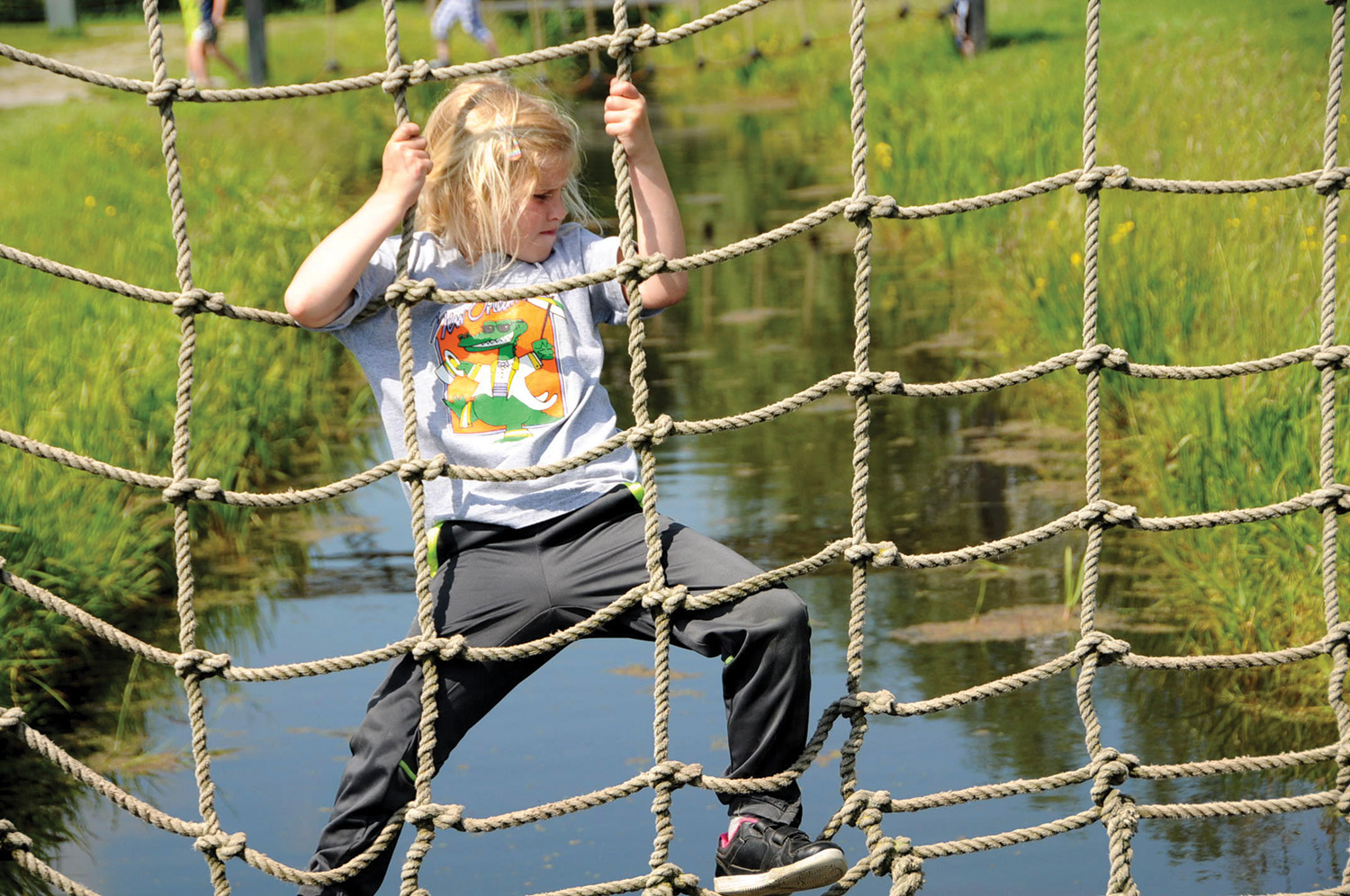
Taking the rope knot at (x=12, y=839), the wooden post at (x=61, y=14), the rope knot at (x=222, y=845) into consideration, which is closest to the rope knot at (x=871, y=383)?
the rope knot at (x=222, y=845)

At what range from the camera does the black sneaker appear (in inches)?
94.0

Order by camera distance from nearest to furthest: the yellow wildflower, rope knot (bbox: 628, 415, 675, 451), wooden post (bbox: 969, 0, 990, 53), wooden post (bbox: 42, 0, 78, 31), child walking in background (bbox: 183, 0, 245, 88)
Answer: rope knot (bbox: 628, 415, 675, 451) < the yellow wildflower < child walking in background (bbox: 183, 0, 245, 88) < wooden post (bbox: 969, 0, 990, 53) < wooden post (bbox: 42, 0, 78, 31)

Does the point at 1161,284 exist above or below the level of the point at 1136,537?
above

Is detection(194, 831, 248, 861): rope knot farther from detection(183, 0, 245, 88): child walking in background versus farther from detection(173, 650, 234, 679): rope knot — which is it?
detection(183, 0, 245, 88): child walking in background

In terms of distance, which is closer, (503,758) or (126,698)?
(503,758)

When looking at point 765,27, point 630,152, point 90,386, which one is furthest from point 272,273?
point 765,27

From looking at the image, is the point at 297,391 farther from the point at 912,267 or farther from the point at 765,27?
the point at 765,27

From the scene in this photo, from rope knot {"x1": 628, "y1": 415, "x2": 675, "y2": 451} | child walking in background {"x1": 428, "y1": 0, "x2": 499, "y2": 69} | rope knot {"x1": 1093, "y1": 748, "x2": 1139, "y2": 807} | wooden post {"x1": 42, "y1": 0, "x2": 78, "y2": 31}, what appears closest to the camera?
rope knot {"x1": 628, "y1": 415, "x2": 675, "y2": 451}

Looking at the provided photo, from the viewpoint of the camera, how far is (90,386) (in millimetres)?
4613

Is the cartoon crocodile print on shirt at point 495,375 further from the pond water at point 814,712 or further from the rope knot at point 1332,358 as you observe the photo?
the rope knot at point 1332,358

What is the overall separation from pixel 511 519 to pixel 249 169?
621cm

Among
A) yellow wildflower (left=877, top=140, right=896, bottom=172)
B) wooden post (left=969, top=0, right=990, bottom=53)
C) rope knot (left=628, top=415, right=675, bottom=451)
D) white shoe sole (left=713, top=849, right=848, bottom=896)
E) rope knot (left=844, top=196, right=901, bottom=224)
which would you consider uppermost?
wooden post (left=969, top=0, right=990, bottom=53)

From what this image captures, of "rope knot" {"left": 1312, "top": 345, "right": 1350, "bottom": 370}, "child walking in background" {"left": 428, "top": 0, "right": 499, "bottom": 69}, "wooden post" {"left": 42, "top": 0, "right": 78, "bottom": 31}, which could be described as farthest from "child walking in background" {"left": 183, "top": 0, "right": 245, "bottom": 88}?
"rope knot" {"left": 1312, "top": 345, "right": 1350, "bottom": 370}

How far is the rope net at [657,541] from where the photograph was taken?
246 centimetres
